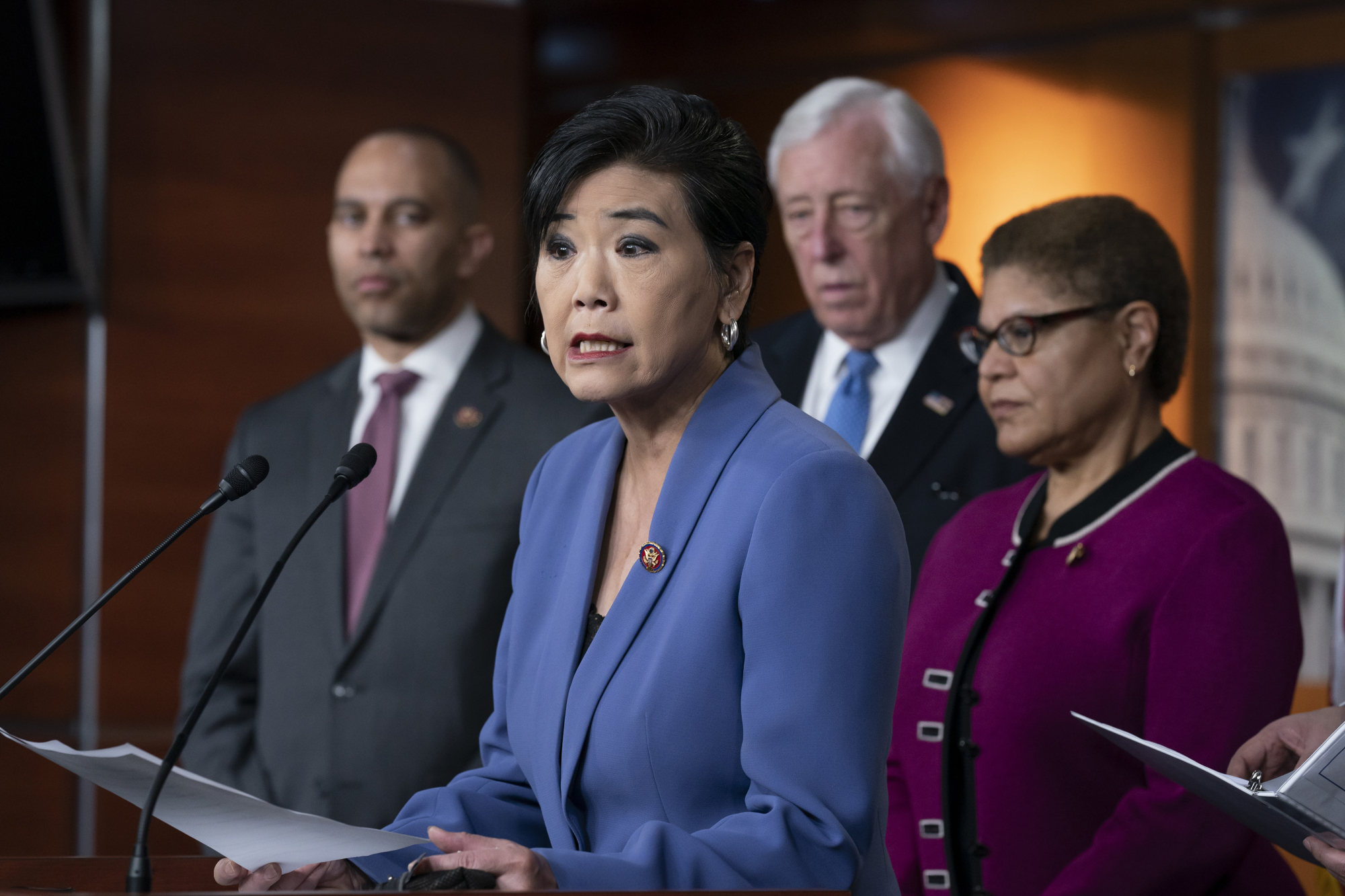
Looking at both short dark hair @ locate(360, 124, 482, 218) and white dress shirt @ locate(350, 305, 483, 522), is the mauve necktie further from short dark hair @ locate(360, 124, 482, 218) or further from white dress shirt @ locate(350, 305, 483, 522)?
short dark hair @ locate(360, 124, 482, 218)

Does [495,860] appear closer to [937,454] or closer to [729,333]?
[729,333]

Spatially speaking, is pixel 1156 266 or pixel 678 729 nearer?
pixel 678 729

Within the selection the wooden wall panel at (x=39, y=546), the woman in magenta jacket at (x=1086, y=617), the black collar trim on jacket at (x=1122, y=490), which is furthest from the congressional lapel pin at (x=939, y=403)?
the wooden wall panel at (x=39, y=546)

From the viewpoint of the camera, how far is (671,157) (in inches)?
66.1

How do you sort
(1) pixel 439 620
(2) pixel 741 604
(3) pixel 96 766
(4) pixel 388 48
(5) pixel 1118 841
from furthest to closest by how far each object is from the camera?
(4) pixel 388 48 < (1) pixel 439 620 < (5) pixel 1118 841 < (2) pixel 741 604 < (3) pixel 96 766

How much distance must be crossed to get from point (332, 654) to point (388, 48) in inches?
A: 104

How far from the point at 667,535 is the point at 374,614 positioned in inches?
59.1

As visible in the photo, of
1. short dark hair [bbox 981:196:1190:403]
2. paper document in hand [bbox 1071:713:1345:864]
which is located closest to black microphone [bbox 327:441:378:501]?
paper document in hand [bbox 1071:713:1345:864]

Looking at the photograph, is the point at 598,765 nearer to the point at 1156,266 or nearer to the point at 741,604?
the point at 741,604

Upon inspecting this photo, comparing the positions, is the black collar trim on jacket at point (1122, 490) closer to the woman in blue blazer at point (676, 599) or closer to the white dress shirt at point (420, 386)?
the woman in blue blazer at point (676, 599)

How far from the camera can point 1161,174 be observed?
4.70 m

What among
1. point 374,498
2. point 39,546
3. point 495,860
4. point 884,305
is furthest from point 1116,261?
point 39,546

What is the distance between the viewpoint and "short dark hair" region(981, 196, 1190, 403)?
7.70 feet

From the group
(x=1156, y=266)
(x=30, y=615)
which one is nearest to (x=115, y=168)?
(x=30, y=615)
